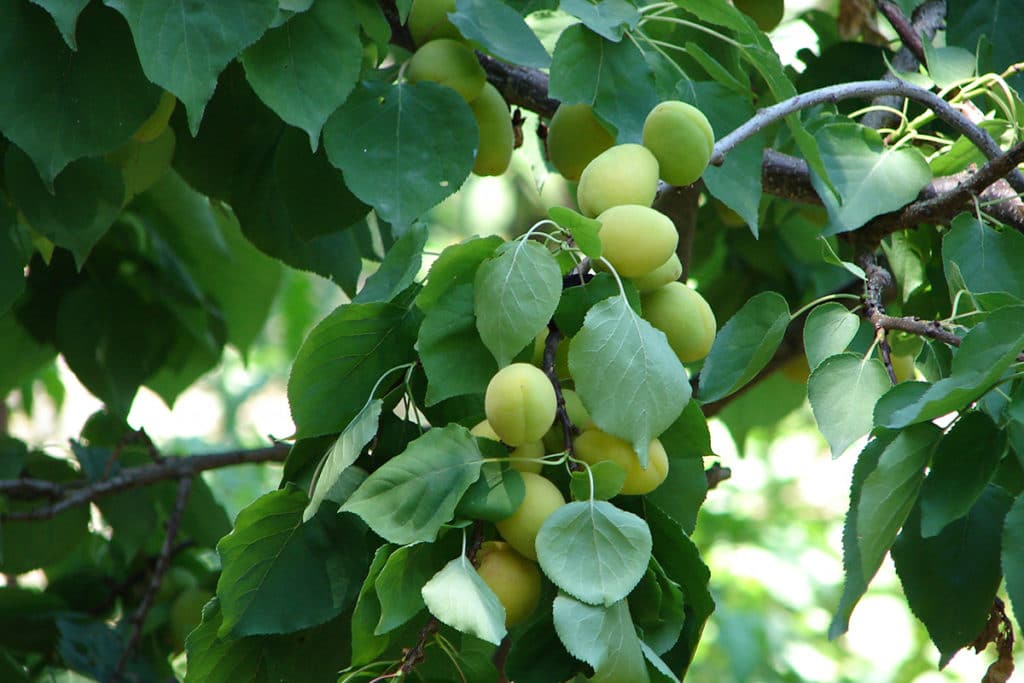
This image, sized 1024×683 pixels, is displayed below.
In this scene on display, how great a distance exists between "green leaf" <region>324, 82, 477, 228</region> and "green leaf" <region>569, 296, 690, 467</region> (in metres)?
0.21

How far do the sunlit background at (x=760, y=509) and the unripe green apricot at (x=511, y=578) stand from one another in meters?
0.45

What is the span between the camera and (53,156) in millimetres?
637

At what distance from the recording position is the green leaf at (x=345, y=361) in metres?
0.52

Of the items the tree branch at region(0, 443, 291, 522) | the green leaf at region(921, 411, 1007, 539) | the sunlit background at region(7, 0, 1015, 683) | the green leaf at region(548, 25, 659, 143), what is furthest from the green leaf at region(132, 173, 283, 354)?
the green leaf at region(921, 411, 1007, 539)

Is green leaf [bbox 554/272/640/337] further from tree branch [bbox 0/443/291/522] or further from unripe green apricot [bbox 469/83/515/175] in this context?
tree branch [bbox 0/443/291/522]

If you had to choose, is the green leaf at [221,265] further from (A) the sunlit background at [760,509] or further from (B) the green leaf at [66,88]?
(B) the green leaf at [66,88]

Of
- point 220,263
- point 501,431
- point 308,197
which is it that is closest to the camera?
point 501,431

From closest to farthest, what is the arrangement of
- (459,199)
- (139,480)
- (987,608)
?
(987,608)
(139,480)
(459,199)

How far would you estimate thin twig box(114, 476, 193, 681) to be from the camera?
3.05 ft

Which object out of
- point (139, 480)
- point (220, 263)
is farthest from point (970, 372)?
point (220, 263)

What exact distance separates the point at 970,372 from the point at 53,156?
509mm

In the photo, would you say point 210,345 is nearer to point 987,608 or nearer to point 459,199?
point 987,608

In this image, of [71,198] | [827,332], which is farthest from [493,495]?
[71,198]

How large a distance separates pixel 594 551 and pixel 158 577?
70 centimetres
